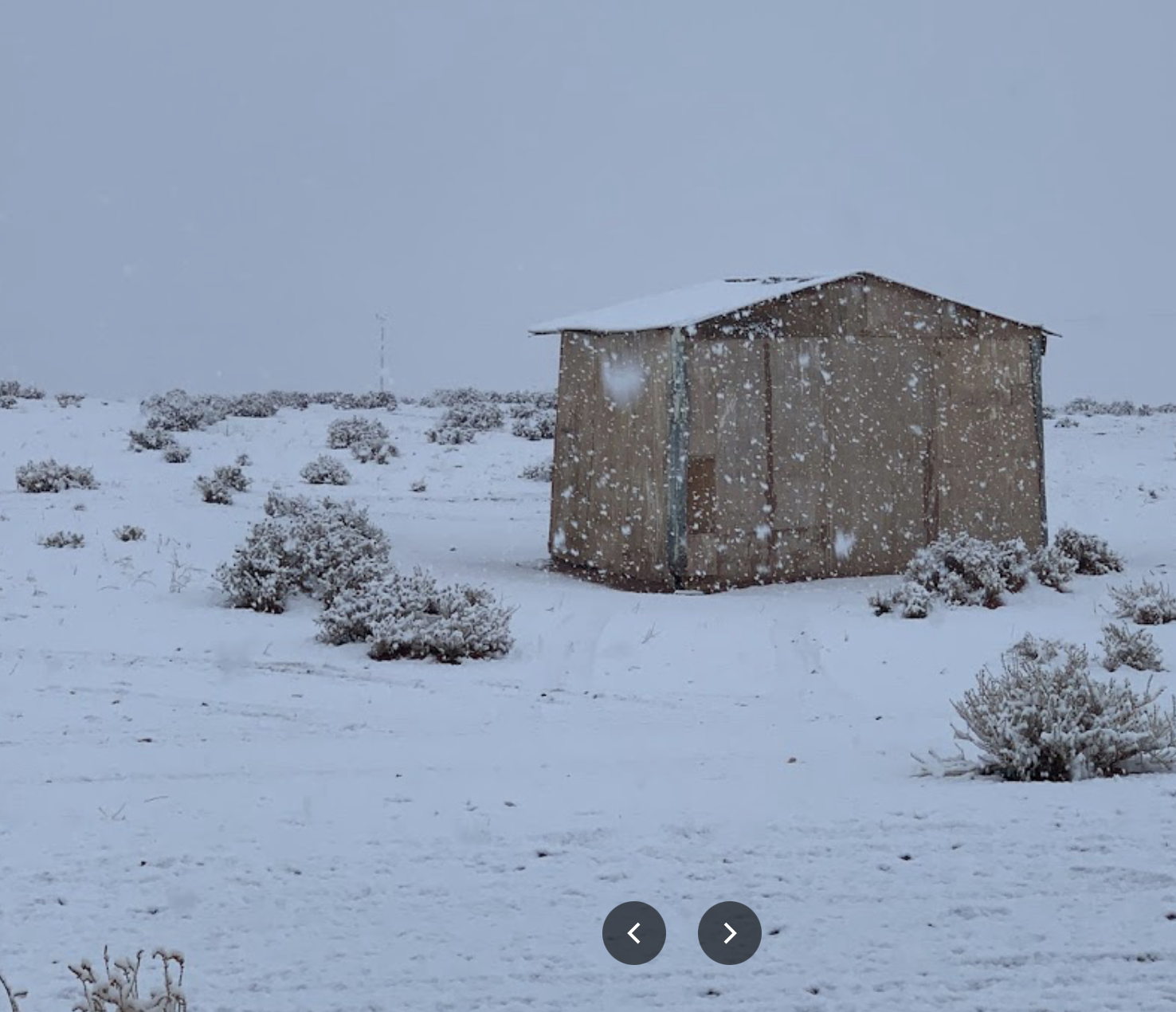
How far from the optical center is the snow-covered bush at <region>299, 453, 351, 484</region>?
19.6m

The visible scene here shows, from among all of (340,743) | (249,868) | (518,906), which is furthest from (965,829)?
(340,743)

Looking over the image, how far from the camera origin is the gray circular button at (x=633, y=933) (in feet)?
13.0

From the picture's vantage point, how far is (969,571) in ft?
36.3

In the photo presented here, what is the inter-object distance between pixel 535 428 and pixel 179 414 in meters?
6.58

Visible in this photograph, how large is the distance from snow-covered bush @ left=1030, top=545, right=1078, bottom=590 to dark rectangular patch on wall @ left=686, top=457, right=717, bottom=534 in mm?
2924

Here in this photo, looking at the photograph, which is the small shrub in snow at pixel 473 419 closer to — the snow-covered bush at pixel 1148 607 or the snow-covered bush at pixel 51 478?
the snow-covered bush at pixel 51 478

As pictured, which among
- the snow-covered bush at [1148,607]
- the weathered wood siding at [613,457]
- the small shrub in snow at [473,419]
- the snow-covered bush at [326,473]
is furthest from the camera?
the small shrub in snow at [473,419]

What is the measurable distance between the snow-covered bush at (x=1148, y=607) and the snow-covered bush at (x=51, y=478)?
12625 millimetres

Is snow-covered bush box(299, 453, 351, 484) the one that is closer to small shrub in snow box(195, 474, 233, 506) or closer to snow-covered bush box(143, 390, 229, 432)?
small shrub in snow box(195, 474, 233, 506)

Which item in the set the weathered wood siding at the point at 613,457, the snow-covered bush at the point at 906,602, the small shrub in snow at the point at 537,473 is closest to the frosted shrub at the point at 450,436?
the small shrub in snow at the point at 537,473

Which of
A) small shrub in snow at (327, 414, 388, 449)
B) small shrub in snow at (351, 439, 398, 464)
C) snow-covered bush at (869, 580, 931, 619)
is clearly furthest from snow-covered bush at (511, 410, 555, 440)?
snow-covered bush at (869, 580, 931, 619)

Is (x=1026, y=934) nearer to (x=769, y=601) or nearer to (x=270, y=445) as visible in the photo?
A: (x=769, y=601)

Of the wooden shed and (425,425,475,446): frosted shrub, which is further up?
(425,425,475,446): frosted shrub

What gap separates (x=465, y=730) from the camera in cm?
679
